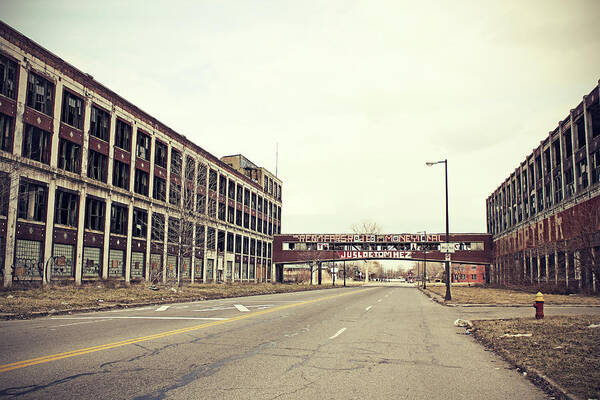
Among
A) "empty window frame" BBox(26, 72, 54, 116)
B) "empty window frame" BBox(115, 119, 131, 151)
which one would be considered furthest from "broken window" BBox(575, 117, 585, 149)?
"empty window frame" BBox(26, 72, 54, 116)

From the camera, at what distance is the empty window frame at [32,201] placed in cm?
3042

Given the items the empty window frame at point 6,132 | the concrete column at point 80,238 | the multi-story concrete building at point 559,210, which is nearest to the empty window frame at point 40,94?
the empty window frame at point 6,132

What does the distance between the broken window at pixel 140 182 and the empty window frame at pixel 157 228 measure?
9.12ft

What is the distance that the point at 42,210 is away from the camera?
105 feet

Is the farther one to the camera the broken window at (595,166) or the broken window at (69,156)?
the broken window at (595,166)

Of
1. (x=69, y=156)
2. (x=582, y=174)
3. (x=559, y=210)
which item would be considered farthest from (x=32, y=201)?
(x=559, y=210)

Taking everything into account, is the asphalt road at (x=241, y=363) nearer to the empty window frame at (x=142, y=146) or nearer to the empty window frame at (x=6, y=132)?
the empty window frame at (x=6, y=132)

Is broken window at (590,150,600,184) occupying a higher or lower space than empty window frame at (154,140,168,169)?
lower

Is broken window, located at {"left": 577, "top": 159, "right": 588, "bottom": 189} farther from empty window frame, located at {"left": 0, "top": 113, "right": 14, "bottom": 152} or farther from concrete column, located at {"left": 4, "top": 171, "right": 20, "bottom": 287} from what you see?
empty window frame, located at {"left": 0, "top": 113, "right": 14, "bottom": 152}

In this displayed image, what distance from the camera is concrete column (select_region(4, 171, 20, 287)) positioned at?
28.5 m

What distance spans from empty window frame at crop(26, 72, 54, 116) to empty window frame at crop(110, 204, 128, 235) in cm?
1020

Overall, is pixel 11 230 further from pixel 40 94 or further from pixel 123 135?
pixel 123 135

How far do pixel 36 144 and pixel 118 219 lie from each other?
36.0 ft

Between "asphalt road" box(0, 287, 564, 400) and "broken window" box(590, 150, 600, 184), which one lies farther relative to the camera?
"broken window" box(590, 150, 600, 184)
